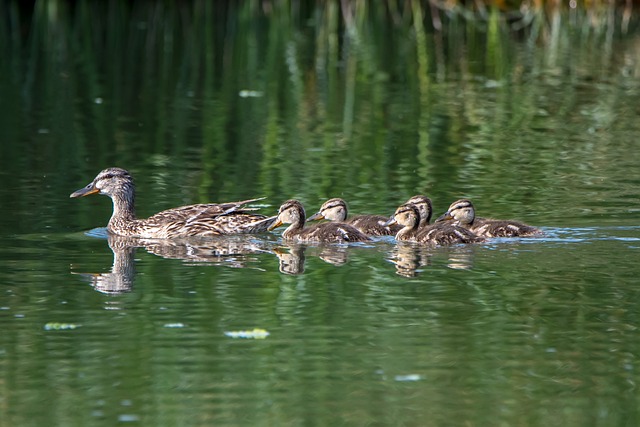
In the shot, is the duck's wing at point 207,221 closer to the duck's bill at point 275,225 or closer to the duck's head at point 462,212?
the duck's bill at point 275,225

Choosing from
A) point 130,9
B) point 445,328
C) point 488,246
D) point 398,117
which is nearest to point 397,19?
point 130,9

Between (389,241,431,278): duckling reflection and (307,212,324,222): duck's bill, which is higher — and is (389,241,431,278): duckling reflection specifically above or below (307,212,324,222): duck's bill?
below

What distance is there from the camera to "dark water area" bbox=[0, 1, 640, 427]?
6246 mm

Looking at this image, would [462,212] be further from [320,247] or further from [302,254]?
[302,254]

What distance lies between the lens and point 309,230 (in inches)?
399

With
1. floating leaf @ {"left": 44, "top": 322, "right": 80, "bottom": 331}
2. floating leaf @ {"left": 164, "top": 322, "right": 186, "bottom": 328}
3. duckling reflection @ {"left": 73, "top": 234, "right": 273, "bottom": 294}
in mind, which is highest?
duckling reflection @ {"left": 73, "top": 234, "right": 273, "bottom": 294}

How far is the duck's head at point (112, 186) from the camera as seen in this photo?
11.1 metres

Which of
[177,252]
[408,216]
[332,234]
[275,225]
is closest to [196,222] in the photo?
[275,225]

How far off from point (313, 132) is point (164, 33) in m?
9.97

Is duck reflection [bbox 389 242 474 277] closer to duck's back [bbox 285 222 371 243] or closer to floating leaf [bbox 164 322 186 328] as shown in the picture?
duck's back [bbox 285 222 371 243]

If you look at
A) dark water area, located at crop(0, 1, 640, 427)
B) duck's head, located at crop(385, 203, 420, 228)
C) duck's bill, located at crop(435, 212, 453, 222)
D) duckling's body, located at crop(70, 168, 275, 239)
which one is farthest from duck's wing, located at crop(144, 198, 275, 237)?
duck's bill, located at crop(435, 212, 453, 222)

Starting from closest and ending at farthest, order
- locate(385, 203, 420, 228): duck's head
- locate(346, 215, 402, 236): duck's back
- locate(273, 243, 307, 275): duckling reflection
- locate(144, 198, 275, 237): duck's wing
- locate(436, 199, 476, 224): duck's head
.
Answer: locate(273, 243, 307, 275): duckling reflection, locate(385, 203, 420, 228): duck's head, locate(436, 199, 476, 224): duck's head, locate(346, 215, 402, 236): duck's back, locate(144, 198, 275, 237): duck's wing

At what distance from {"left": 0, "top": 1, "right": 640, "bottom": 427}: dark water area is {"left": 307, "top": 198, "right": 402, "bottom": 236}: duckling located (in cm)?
17

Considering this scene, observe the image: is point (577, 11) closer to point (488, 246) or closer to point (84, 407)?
point (488, 246)
